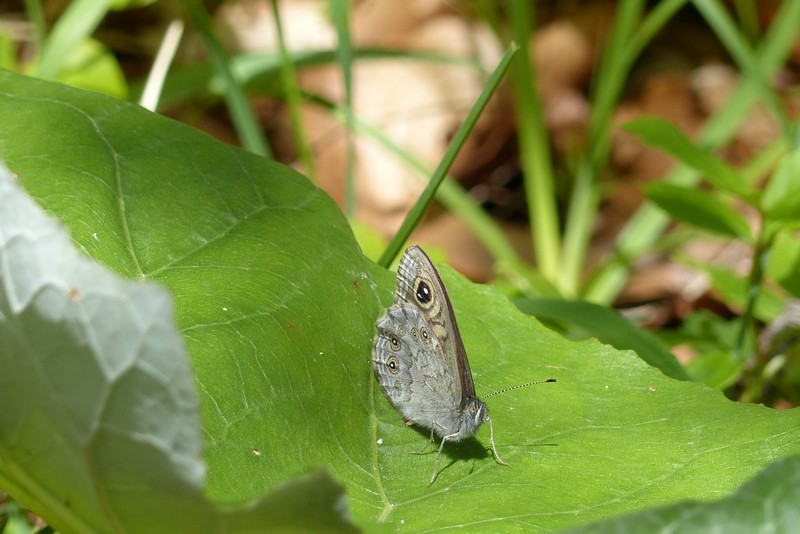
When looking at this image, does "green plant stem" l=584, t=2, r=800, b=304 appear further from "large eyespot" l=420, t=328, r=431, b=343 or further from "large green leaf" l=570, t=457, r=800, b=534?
"large green leaf" l=570, t=457, r=800, b=534

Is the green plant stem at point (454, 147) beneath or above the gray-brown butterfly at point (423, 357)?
above

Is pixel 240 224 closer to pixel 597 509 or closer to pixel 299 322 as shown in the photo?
pixel 299 322

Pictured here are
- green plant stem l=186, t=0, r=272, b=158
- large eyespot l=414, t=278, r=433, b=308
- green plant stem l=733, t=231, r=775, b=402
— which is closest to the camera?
large eyespot l=414, t=278, r=433, b=308

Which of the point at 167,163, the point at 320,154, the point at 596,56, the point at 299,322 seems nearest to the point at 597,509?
the point at 299,322

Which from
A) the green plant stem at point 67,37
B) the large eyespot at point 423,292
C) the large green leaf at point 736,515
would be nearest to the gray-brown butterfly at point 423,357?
the large eyespot at point 423,292

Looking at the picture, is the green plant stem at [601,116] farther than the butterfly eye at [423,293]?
Yes

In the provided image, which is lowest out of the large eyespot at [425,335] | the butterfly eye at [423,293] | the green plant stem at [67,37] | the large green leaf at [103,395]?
the large eyespot at [425,335]

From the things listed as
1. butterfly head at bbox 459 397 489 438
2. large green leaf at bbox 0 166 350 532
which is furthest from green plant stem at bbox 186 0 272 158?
large green leaf at bbox 0 166 350 532

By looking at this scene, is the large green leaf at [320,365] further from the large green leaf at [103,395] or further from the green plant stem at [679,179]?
the green plant stem at [679,179]

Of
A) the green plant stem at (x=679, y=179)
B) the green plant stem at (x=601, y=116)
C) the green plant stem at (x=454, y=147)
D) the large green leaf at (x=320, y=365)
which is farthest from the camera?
the green plant stem at (x=679, y=179)
